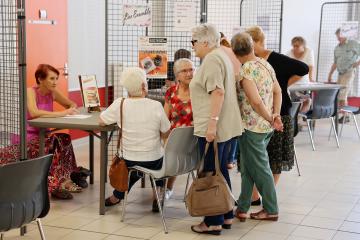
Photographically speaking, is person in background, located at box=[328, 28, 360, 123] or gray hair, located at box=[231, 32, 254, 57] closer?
gray hair, located at box=[231, 32, 254, 57]

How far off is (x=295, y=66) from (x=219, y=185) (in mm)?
1119

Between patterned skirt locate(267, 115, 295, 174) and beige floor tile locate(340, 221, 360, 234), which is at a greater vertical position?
patterned skirt locate(267, 115, 295, 174)

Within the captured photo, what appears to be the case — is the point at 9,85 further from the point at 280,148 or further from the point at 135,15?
the point at 280,148

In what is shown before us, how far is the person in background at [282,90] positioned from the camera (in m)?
4.14

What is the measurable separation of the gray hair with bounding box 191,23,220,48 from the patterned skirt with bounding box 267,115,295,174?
1.01 metres

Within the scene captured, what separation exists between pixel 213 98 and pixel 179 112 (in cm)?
70

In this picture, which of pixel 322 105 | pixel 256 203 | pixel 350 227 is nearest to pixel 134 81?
pixel 256 203

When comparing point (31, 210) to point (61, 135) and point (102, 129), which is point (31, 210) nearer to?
point (102, 129)

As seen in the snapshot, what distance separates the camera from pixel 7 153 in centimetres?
409

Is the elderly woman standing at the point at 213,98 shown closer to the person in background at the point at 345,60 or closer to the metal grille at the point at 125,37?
the metal grille at the point at 125,37

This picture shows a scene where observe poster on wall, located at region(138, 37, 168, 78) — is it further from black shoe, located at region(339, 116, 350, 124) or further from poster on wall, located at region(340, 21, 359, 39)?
poster on wall, located at region(340, 21, 359, 39)

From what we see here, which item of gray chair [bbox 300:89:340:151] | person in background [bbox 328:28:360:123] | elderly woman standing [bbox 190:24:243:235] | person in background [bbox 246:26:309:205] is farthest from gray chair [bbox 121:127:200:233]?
person in background [bbox 328:28:360:123]

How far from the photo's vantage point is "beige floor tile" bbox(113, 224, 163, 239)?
3797 mm

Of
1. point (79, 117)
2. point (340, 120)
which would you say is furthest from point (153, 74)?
point (340, 120)
